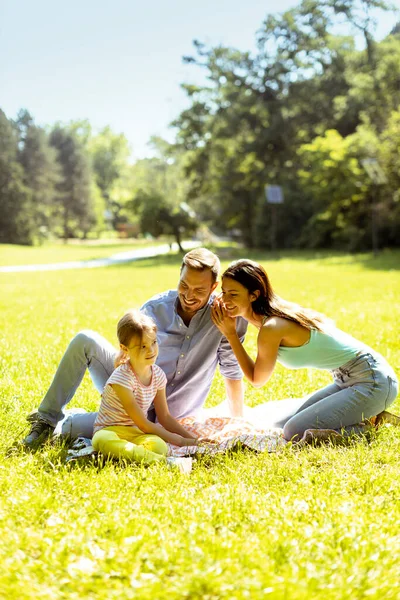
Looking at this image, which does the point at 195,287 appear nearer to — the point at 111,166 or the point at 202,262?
the point at 202,262

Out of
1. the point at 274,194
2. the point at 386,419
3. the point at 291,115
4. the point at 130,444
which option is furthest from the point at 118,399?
the point at 291,115

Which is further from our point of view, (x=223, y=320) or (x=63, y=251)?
(x=63, y=251)

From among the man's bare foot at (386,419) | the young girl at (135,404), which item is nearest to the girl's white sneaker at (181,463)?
the young girl at (135,404)

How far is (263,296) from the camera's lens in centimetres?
376

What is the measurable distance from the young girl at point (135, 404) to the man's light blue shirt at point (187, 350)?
0.25 metres

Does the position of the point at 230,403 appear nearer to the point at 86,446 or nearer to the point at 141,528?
the point at 86,446

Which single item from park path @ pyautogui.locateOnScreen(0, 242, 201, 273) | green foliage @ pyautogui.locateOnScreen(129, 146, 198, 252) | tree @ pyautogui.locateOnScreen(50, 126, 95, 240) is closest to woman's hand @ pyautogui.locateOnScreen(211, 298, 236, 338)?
park path @ pyautogui.locateOnScreen(0, 242, 201, 273)

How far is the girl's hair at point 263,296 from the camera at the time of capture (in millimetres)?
3703

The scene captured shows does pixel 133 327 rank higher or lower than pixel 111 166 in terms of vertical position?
lower

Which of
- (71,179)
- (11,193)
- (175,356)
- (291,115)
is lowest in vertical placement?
(175,356)

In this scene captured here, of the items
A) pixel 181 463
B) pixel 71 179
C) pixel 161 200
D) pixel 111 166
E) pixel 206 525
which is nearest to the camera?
pixel 206 525

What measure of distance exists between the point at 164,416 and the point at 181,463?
0.44m

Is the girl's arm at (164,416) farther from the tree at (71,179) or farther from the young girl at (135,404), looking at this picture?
the tree at (71,179)

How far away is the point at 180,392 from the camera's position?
4.06 metres
